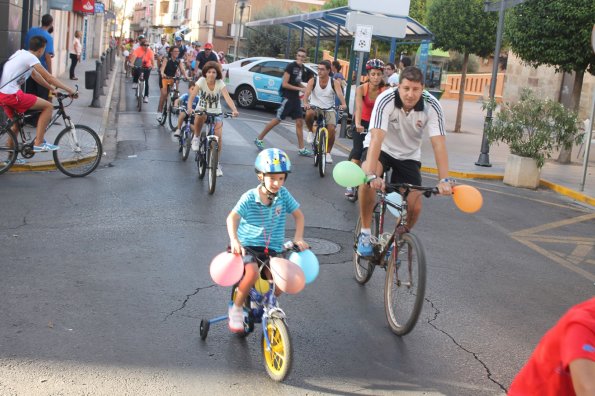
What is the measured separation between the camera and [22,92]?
10.3 meters

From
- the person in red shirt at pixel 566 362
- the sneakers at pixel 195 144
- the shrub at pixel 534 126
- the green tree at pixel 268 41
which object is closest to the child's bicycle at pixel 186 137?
the sneakers at pixel 195 144

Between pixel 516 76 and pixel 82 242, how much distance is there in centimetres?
2654

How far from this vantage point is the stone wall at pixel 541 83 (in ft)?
94.7

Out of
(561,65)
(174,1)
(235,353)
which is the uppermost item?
(174,1)

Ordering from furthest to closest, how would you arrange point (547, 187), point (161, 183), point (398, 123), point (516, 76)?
point (516, 76), point (547, 187), point (161, 183), point (398, 123)

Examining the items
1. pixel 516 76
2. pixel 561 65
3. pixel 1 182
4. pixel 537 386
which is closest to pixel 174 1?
pixel 516 76

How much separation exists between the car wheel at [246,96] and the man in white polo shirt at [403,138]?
60.5 ft

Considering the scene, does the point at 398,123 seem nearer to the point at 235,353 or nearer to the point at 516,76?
the point at 235,353

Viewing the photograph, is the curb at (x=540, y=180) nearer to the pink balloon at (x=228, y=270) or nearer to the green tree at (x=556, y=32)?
the green tree at (x=556, y=32)

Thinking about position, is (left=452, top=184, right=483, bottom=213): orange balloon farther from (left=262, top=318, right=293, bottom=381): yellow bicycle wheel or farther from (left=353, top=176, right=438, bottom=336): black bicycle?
(left=262, top=318, right=293, bottom=381): yellow bicycle wheel

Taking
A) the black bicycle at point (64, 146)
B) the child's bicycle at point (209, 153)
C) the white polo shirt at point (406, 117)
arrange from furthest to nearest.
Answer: the black bicycle at point (64, 146) < the child's bicycle at point (209, 153) < the white polo shirt at point (406, 117)

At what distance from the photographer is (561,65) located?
17.7 m

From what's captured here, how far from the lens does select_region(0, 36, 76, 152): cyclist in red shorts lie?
10219 millimetres

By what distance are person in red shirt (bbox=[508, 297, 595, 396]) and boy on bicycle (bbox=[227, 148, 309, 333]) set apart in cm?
251
